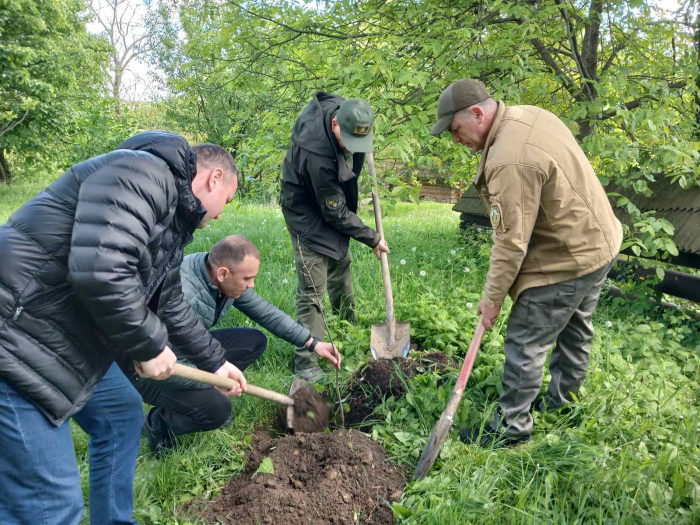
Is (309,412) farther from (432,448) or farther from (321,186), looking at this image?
(321,186)

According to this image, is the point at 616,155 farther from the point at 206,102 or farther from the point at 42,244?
the point at 206,102

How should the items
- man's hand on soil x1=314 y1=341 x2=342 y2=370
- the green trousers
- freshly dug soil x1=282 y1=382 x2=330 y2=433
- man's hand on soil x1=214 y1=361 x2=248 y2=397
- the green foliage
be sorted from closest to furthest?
man's hand on soil x1=214 y1=361 x2=248 y2=397, freshly dug soil x1=282 y1=382 x2=330 y2=433, man's hand on soil x1=314 y1=341 x2=342 y2=370, the green trousers, the green foliage

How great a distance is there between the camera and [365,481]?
2361 millimetres

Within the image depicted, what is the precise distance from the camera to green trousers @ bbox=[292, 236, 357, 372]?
373cm

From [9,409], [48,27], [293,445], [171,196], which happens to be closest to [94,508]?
[9,409]

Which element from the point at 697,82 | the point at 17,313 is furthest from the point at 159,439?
the point at 697,82

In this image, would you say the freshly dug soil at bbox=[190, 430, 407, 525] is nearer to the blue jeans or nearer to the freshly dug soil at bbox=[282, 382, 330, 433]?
the freshly dug soil at bbox=[282, 382, 330, 433]

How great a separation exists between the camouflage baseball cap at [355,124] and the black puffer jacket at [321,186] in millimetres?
183

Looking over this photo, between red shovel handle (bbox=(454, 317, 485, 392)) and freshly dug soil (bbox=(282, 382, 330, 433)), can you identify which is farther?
freshly dug soil (bbox=(282, 382, 330, 433))

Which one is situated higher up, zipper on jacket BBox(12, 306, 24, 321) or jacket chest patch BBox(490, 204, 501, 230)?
jacket chest patch BBox(490, 204, 501, 230)

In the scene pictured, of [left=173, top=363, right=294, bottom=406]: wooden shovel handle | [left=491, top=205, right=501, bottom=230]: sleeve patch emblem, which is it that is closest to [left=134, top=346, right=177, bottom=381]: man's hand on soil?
[left=173, top=363, right=294, bottom=406]: wooden shovel handle

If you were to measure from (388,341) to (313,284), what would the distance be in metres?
0.82

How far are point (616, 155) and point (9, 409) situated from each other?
4390 mm

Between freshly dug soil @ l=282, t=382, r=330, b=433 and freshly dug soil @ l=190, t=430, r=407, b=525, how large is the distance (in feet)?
0.92
